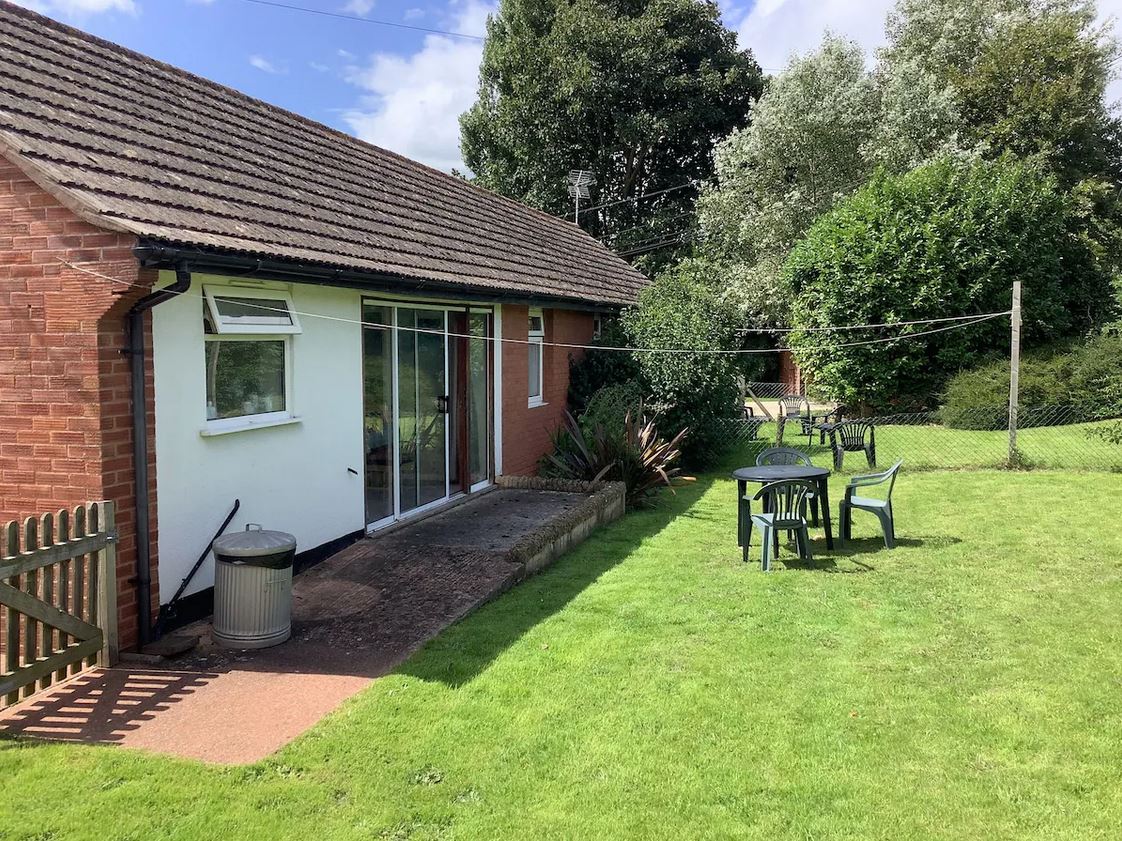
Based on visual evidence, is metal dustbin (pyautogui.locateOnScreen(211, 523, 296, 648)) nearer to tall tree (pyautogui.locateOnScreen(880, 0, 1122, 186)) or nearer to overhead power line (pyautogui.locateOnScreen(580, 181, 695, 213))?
tall tree (pyautogui.locateOnScreen(880, 0, 1122, 186))

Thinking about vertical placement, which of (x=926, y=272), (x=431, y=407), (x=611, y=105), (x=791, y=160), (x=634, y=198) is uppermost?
(x=611, y=105)

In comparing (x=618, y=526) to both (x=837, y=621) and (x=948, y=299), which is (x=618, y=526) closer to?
(x=837, y=621)

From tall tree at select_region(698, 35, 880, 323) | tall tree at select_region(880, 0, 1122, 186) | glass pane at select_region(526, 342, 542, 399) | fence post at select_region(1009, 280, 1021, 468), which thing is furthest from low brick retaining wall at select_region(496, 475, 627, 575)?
tall tree at select_region(880, 0, 1122, 186)

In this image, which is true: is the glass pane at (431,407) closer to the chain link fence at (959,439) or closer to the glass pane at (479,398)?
the glass pane at (479,398)

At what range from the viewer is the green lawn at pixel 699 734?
3.82 meters

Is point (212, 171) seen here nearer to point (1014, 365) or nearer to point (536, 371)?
point (536, 371)

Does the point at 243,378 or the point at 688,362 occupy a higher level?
the point at 688,362

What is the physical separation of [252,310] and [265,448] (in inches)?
47.0

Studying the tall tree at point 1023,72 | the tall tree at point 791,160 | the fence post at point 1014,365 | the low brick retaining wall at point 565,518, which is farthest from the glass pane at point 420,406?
the tall tree at point 1023,72

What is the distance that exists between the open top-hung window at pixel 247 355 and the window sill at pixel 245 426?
24 millimetres

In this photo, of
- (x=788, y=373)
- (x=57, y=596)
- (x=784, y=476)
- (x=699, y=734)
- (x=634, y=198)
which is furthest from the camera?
(x=634, y=198)

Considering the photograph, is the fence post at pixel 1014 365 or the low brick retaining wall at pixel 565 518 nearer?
the low brick retaining wall at pixel 565 518

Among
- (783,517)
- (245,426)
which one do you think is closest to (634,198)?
(783,517)

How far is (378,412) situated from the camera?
30.5ft
